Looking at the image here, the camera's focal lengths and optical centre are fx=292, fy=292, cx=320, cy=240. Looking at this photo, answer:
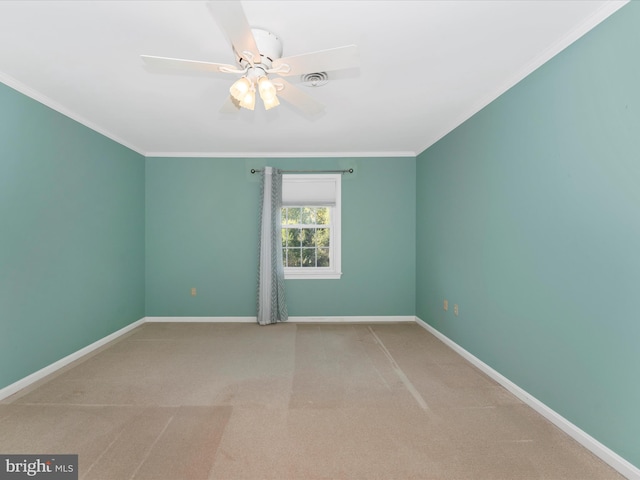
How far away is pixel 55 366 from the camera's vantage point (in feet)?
8.97

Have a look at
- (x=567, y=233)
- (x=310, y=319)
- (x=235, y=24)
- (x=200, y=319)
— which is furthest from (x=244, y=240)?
(x=567, y=233)

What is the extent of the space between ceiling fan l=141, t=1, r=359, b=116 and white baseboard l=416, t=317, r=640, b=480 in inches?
98.5

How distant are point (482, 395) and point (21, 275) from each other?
12.7ft

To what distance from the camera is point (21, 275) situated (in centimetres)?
243

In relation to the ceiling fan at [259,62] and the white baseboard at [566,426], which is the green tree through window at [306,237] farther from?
the ceiling fan at [259,62]

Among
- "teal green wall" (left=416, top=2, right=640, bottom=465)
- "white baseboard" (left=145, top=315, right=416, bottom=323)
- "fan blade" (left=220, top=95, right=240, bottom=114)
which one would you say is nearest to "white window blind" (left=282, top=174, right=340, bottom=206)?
"white baseboard" (left=145, top=315, right=416, bottom=323)

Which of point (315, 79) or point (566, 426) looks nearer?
point (566, 426)

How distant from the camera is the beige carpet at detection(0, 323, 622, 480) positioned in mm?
1604

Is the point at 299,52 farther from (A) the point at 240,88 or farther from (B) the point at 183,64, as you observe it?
(B) the point at 183,64

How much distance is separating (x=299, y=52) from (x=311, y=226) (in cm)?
270

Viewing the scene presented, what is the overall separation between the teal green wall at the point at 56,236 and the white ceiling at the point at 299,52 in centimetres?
32

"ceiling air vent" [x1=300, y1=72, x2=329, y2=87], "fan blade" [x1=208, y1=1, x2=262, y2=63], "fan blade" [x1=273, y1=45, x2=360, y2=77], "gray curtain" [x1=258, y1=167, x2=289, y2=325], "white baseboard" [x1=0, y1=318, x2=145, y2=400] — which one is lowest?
"white baseboard" [x1=0, y1=318, x2=145, y2=400]

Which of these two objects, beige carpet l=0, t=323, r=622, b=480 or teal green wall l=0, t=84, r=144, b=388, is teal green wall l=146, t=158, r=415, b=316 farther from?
beige carpet l=0, t=323, r=622, b=480

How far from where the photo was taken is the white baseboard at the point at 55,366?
2.31 m
